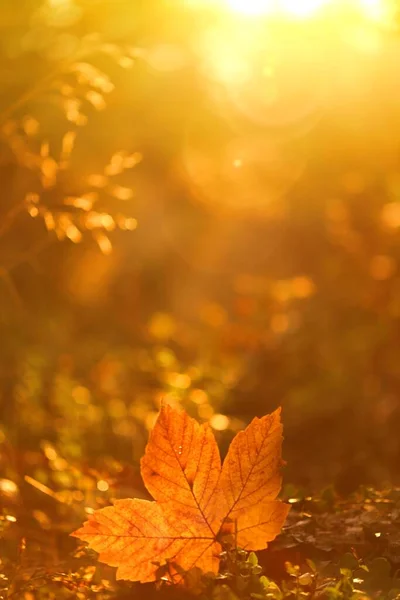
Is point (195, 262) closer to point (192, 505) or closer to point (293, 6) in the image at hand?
point (293, 6)

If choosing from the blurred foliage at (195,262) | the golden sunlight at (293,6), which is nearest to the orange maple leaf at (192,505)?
the blurred foliage at (195,262)

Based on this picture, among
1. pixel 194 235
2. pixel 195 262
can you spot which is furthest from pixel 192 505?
pixel 194 235

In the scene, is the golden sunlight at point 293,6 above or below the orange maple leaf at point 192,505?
above

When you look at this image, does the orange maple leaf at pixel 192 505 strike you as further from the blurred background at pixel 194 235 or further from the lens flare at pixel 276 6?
the lens flare at pixel 276 6

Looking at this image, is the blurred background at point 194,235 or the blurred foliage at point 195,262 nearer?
the blurred foliage at point 195,262

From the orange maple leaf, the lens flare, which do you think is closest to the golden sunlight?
the lens flare

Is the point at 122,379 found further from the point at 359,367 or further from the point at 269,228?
the point at 269,228

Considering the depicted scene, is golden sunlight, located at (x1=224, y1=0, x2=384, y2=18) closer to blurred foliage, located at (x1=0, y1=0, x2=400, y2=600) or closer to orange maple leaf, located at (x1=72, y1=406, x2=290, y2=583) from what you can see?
blurred foliage, located at (x1=0, y1=0, x2=400, y2=600)
